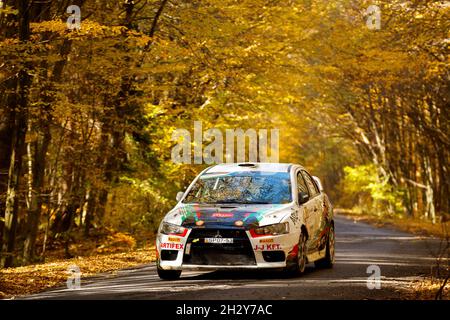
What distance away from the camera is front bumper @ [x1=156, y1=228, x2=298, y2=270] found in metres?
12.7

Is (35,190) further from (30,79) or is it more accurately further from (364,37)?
(364,37)

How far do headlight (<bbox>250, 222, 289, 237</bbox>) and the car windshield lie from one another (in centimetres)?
81

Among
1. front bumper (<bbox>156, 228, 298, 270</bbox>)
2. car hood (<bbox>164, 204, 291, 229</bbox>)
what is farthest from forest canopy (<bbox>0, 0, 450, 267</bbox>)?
front bumper (<bbox>156, 228, 298, 270</bbox>)

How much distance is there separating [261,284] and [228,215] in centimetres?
125

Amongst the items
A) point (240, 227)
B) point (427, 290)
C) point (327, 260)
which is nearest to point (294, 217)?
point (240, 227)

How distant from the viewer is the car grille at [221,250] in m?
12.7

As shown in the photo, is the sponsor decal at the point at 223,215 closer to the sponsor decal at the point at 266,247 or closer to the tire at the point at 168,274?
the sponsor decal at the point at 266,247

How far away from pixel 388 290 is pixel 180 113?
1679 cm

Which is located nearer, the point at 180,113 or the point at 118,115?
the point at 118,115

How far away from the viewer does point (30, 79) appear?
19531mm

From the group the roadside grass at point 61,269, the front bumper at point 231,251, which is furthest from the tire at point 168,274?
the roadside grass at point 61,269

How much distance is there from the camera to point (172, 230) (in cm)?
1302

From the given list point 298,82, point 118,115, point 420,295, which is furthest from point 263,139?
point 420,295

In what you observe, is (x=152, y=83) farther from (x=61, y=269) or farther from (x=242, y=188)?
(x=242, y=188)
